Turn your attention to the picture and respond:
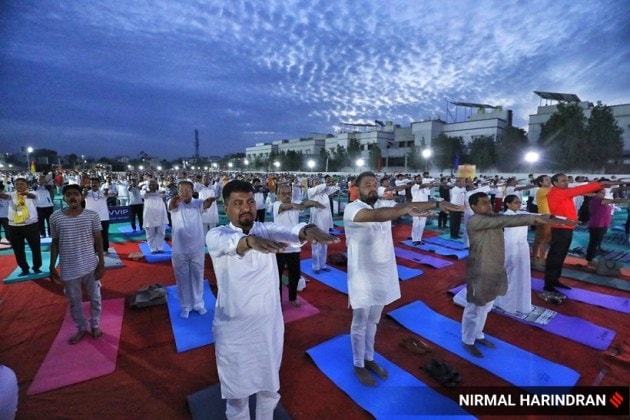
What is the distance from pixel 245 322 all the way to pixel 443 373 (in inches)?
104

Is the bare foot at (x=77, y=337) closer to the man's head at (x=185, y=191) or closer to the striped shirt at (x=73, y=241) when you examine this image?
the striped shirt at (x=73, y=241)

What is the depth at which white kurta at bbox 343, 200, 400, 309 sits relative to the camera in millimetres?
3242

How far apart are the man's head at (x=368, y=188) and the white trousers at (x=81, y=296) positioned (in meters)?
4.01

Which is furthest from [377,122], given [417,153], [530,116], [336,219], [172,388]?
[172,388]

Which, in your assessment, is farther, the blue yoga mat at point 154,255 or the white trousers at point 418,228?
the white trousers at point 418,228

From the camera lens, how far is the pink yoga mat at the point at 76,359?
11.3 ft

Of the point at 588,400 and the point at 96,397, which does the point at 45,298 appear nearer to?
the point at 96,397

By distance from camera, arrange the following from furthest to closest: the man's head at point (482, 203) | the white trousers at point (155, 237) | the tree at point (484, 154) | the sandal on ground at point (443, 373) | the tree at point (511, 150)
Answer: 1. the tree at point (484, 154)
2. the tree at point (511, 150)
3. the white trousers at point (155, 237)
4. the man's head at point (482, 203)
5. the sandal on ground at point (443, 373)

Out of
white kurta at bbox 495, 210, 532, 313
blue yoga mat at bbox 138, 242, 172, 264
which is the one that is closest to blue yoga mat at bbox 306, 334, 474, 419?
white kurta at bbox 495, 210, 532, 313

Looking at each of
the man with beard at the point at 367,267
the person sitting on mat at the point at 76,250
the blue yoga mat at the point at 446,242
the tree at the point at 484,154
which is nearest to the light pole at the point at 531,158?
the tree at the point at 484,154

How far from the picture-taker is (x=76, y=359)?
3.85 m

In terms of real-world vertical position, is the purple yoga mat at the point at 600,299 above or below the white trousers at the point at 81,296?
below

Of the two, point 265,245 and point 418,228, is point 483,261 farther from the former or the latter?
point 418,228

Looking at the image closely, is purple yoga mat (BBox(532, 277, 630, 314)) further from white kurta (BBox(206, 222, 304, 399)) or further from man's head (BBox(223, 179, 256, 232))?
man's head (BBox(223, 179, 256, 232))
